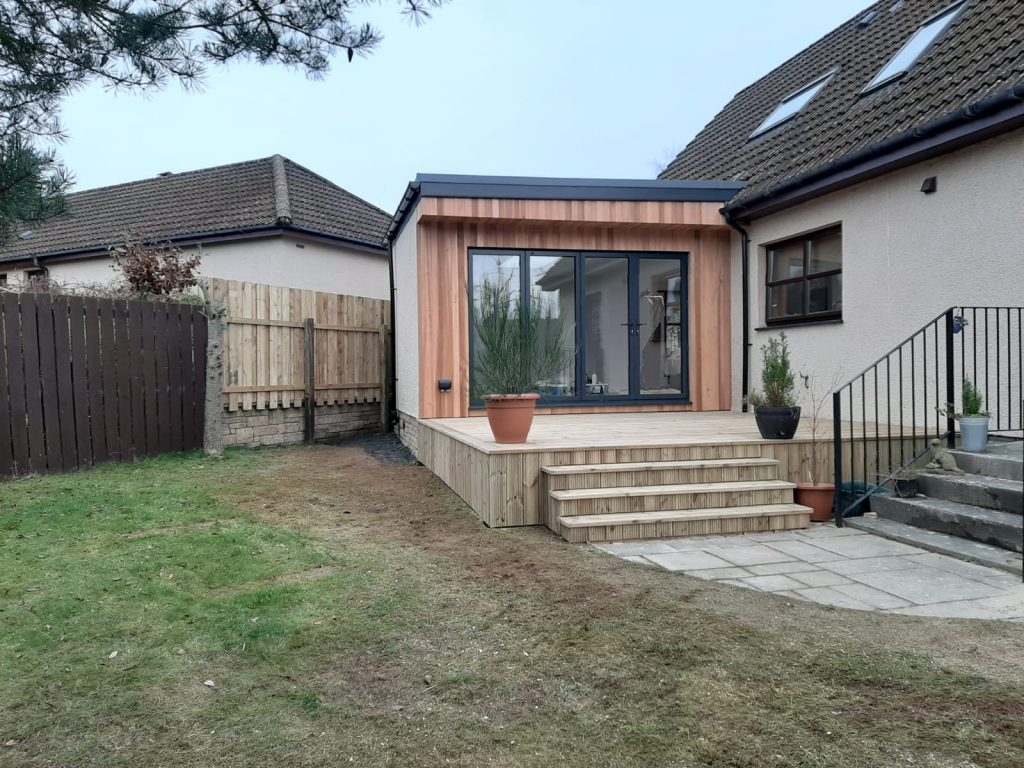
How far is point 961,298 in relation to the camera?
5734 mm

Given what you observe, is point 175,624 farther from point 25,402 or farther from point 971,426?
point 25,402

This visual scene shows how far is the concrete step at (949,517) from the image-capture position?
521 mm

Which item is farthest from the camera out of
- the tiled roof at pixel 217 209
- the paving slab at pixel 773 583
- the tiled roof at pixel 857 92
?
the tiled roof at pixel 217 209

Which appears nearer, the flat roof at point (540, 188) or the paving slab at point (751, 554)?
the paving slab at point (751, 554)

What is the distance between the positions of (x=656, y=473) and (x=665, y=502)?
26cm

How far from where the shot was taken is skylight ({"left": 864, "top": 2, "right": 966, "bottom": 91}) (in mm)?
7480

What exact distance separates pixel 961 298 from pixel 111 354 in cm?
788

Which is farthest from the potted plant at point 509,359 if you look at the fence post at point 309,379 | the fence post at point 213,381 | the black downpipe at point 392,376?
the black downpipe at point 392,376

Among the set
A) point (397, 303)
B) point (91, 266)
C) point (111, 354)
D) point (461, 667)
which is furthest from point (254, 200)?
point (461, 667)

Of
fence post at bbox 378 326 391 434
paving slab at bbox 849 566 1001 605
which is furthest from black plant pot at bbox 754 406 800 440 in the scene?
fence post at bbox 378 326 391 434

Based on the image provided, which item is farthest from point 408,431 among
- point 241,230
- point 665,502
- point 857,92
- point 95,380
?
point 857,92

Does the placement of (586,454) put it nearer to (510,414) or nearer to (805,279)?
(510,414)

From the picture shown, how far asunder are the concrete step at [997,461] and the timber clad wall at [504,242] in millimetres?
6946

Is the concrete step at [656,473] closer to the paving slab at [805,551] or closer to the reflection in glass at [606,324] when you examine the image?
the paving slab at [805,551]
